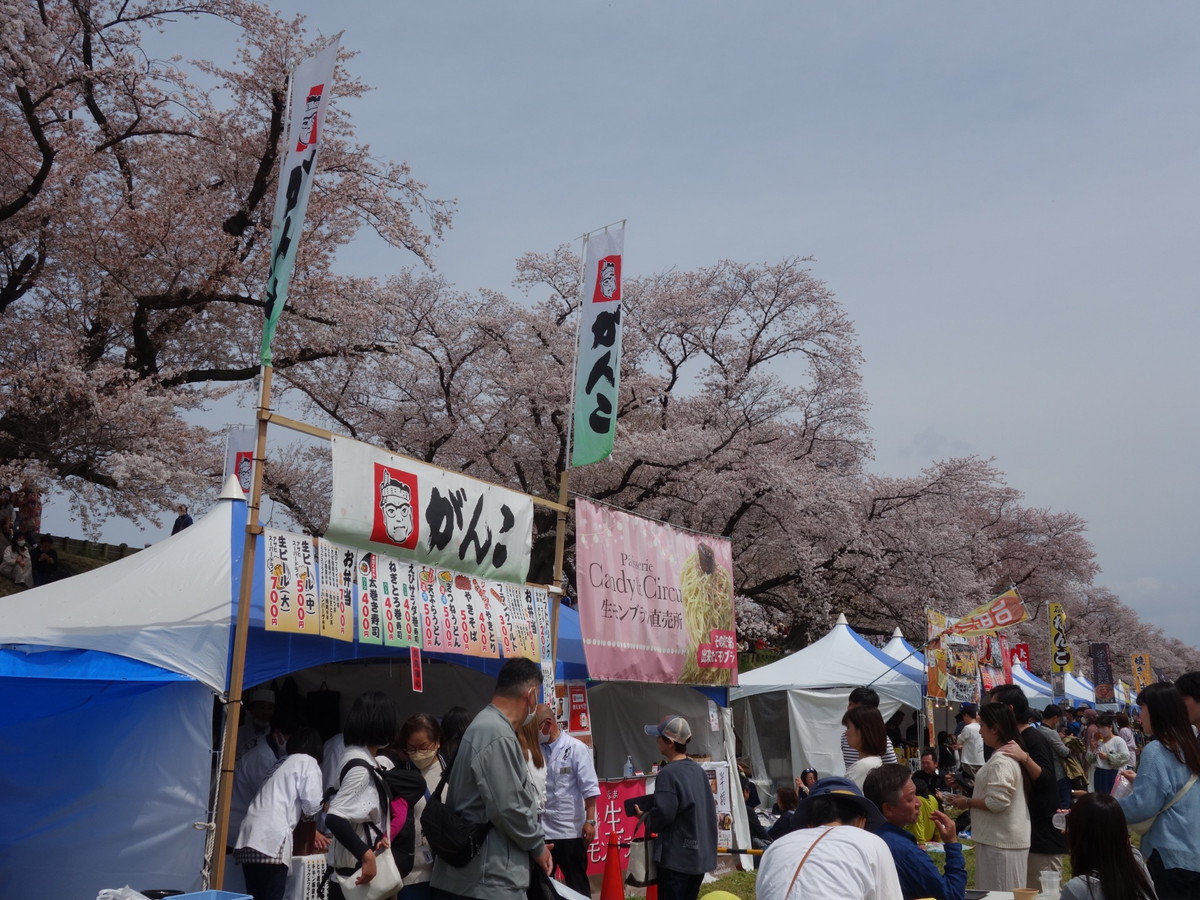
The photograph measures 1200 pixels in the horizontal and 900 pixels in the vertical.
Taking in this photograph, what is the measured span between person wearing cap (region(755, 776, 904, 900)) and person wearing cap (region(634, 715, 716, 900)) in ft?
7.94

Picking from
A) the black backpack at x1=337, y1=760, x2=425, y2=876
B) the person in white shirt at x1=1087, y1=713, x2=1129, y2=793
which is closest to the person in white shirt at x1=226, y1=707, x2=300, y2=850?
the black backpack at x1=337, y1=760, x2=425, y2=876

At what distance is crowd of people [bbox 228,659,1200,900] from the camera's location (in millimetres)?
3230

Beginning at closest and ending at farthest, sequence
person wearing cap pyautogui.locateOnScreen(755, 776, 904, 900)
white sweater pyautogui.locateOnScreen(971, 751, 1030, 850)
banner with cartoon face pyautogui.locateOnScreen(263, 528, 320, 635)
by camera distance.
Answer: person wearing cap pyautogui.locateOnScreen(755, 776, 904, 900) → white sweater pyautogui.locateOnScreen(971, 751, 1030, 850) → banner with cartoon face pyautogui.locateOnScreen(263, 528, 320, 635)

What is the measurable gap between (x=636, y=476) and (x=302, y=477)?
679 cm

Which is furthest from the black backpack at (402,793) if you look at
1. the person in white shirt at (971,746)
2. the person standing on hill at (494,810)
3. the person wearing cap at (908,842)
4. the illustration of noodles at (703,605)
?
the person in white shirt at (971,746)

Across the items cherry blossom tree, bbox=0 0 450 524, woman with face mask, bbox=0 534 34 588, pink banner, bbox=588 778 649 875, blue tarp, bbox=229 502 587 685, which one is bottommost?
pink banner, bbox=588 778 649 875

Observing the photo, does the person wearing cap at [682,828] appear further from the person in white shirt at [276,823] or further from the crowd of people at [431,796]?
the person in white shirt at [276,823]

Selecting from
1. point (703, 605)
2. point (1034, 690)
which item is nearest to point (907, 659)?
point (703, 605)

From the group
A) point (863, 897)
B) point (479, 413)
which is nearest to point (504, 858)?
point (863, 897)

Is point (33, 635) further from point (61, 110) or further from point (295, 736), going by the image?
point (61, 110)

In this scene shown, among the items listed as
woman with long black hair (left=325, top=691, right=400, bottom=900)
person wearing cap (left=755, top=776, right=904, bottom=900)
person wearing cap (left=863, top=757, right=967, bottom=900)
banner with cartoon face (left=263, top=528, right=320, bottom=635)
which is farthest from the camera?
banner with cartoon face (left=263, top=528, right=320, bottom=635)

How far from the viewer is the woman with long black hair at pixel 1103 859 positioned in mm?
3205

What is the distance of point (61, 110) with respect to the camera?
13.1m

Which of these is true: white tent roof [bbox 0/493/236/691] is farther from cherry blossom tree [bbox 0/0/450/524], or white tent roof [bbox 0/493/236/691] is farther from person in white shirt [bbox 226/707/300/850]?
cherry blossom tree [bbox 0/0/450/524]
